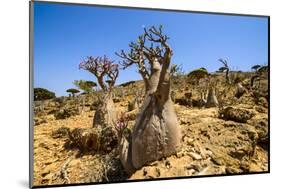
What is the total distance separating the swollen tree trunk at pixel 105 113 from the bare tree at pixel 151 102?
0.70 feet

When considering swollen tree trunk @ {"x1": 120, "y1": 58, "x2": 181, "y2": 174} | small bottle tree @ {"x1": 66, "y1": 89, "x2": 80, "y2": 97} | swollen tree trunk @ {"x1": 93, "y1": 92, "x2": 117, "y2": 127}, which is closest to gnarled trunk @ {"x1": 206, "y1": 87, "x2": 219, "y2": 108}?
swollen tree trunk @ {"x1": 120, "y1": 58, "x2": 181, "y2": 174}

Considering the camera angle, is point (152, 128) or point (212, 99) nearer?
point (152, 128)

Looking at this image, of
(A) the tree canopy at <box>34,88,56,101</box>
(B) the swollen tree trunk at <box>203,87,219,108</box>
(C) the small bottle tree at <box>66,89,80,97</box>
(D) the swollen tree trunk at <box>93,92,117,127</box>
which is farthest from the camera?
(B) the swollen tree trunk at <box>203,87,219,108</box>

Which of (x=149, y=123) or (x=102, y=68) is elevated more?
(x=102, y=68)

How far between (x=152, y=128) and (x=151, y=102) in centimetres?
22

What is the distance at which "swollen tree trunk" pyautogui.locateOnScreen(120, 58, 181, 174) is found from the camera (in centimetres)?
353

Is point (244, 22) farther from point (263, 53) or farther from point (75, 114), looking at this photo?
point (75, 114)

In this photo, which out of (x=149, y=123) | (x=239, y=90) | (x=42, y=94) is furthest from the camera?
(x=239, y=90)

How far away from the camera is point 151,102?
140 inches

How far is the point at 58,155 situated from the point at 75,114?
0.35 meters

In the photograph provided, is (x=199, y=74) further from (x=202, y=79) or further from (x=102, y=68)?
(x=102, y=68)

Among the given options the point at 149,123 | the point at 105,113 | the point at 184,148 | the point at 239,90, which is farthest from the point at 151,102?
the point at 239,90

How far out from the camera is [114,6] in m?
3.51

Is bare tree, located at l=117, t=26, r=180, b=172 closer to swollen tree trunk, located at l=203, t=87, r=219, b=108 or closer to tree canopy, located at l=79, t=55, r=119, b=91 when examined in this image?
tree canopy, located at l=79, t=55, r=119, b=91
